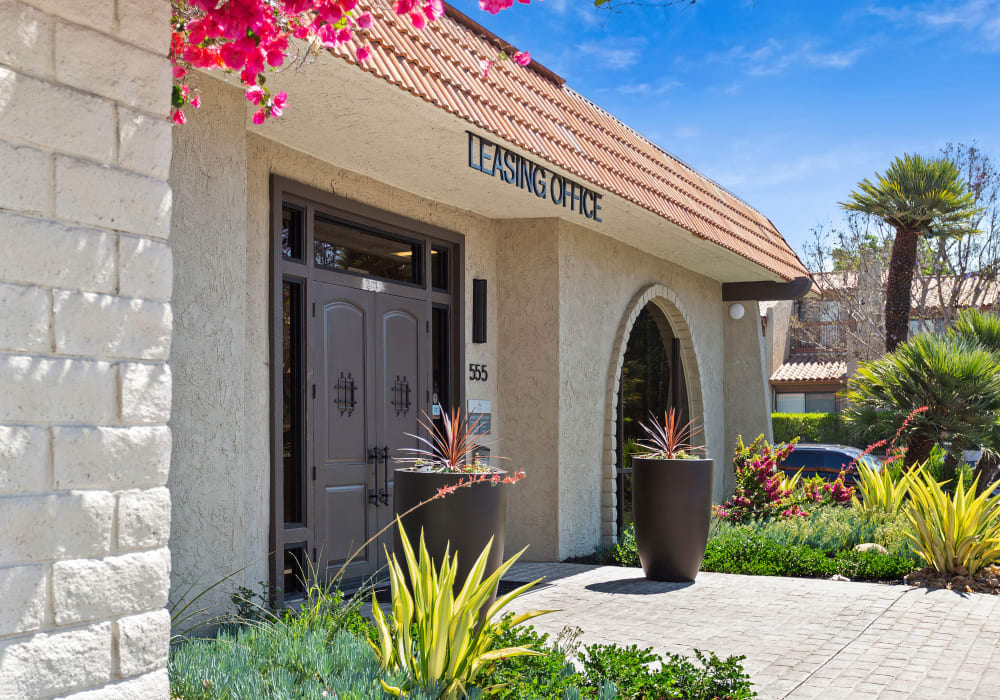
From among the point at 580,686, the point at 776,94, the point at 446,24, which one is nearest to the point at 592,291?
the point at 446,24

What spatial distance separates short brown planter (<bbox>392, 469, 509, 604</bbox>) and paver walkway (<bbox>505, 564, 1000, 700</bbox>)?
1.12m

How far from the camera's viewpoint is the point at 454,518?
19.5 ft

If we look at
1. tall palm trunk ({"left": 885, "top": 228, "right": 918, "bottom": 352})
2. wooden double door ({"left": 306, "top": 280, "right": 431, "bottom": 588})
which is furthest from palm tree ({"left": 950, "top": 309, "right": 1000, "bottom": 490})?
wooden double door ({"left": 306, "top": 280, "right": 431, "bottom": 588})

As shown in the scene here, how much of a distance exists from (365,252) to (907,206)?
1166 centimetres

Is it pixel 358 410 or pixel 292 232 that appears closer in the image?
pixel 292 232

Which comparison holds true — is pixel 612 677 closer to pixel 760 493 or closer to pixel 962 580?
pixel 962 580

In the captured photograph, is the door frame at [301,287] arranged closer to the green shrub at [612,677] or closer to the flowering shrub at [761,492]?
the green shrub at [612,677]

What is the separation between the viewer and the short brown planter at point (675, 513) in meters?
8.76

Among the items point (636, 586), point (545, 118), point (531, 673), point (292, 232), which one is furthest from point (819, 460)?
point (531, 673)

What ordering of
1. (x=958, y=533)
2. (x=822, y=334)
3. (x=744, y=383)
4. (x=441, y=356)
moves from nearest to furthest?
(x=958, y=533) → (x=441, y=356) → (x=744, y=383) → (x=822, y=334)

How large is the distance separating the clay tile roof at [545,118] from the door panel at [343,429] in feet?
6.76

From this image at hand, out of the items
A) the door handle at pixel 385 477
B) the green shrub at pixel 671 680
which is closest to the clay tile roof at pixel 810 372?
the door handle at pixel 385 477

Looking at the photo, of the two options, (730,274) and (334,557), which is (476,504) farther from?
(730,274)

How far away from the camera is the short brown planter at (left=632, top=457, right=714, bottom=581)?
28.7ft
